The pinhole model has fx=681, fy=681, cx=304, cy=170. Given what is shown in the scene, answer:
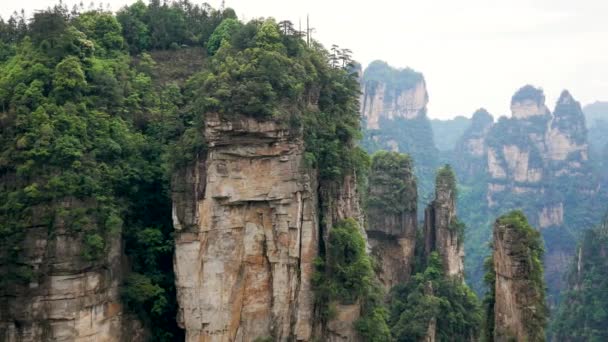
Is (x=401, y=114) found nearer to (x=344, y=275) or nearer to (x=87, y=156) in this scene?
(x=344, y=275)

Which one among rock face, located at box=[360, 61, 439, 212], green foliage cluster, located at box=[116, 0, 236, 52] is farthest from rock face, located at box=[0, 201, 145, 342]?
rock face, located at box=[360, 61, 439, 212]

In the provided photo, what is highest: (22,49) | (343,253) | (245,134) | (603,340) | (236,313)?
(22,49)

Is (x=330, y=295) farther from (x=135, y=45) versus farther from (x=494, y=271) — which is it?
(x=135, y=45)

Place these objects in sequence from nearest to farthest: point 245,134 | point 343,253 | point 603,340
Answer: point 245,134 < point 343,253 < point 603,340

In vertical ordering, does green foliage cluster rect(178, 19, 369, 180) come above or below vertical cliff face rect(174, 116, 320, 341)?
above

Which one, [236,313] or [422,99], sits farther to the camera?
[422,99]

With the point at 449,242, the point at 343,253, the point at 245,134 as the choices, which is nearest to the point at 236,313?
the point at 343,253

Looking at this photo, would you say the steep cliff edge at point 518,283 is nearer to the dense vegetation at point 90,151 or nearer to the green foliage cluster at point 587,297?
the dense vegetation at point 90,151

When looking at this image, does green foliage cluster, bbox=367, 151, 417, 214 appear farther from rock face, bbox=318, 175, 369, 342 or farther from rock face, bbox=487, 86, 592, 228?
rock face, bbox=487, 86, 592, 228

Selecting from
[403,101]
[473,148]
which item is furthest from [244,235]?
[473,148]
